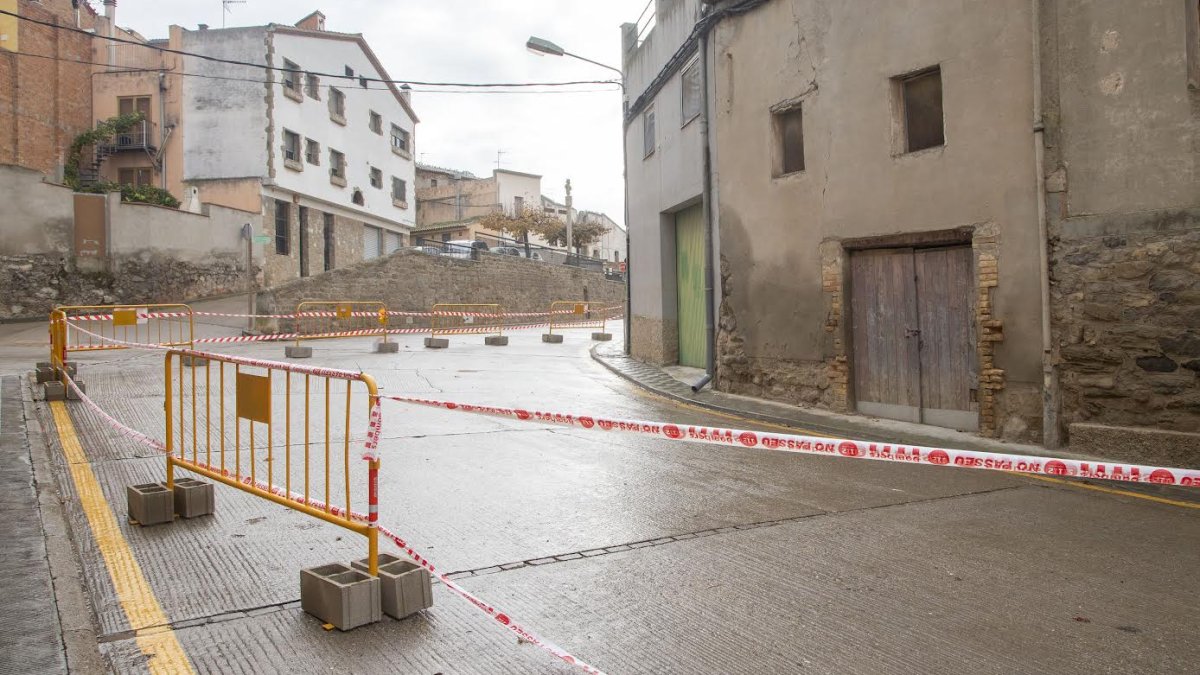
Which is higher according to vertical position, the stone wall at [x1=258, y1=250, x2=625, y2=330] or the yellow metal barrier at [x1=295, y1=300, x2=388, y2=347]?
the stone wall at [x1=258, y1=250, x2=625, y2=330]

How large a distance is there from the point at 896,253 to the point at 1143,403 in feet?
10.3

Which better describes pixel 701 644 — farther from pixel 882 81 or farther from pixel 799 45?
pixel 799 45

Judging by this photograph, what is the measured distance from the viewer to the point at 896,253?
954cm

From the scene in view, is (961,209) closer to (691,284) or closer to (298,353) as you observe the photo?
(691,284)

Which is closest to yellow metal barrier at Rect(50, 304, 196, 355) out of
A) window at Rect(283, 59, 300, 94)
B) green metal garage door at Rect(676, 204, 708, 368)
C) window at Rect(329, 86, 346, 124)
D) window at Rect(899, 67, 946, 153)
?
green metal garage door at Rect(676, 204, 708, 368)

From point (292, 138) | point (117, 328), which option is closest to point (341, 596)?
point (117, 328)

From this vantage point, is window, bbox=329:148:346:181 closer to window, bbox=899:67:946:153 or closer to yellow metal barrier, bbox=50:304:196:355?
yellow metal barrier, bbox=50:304:196:355

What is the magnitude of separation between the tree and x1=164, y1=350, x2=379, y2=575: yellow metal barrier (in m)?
44.5

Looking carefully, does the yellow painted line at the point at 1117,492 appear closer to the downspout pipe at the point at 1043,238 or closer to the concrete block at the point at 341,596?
the downspout pipe at the point at 1043,238

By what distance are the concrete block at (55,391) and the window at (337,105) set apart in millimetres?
26762

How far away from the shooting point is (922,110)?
30.6 feet

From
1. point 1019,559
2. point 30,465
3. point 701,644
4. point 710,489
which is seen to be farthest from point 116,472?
point 1019,559

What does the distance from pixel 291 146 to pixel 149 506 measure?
29259 millimetres

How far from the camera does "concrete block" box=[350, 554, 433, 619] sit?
137 inches
